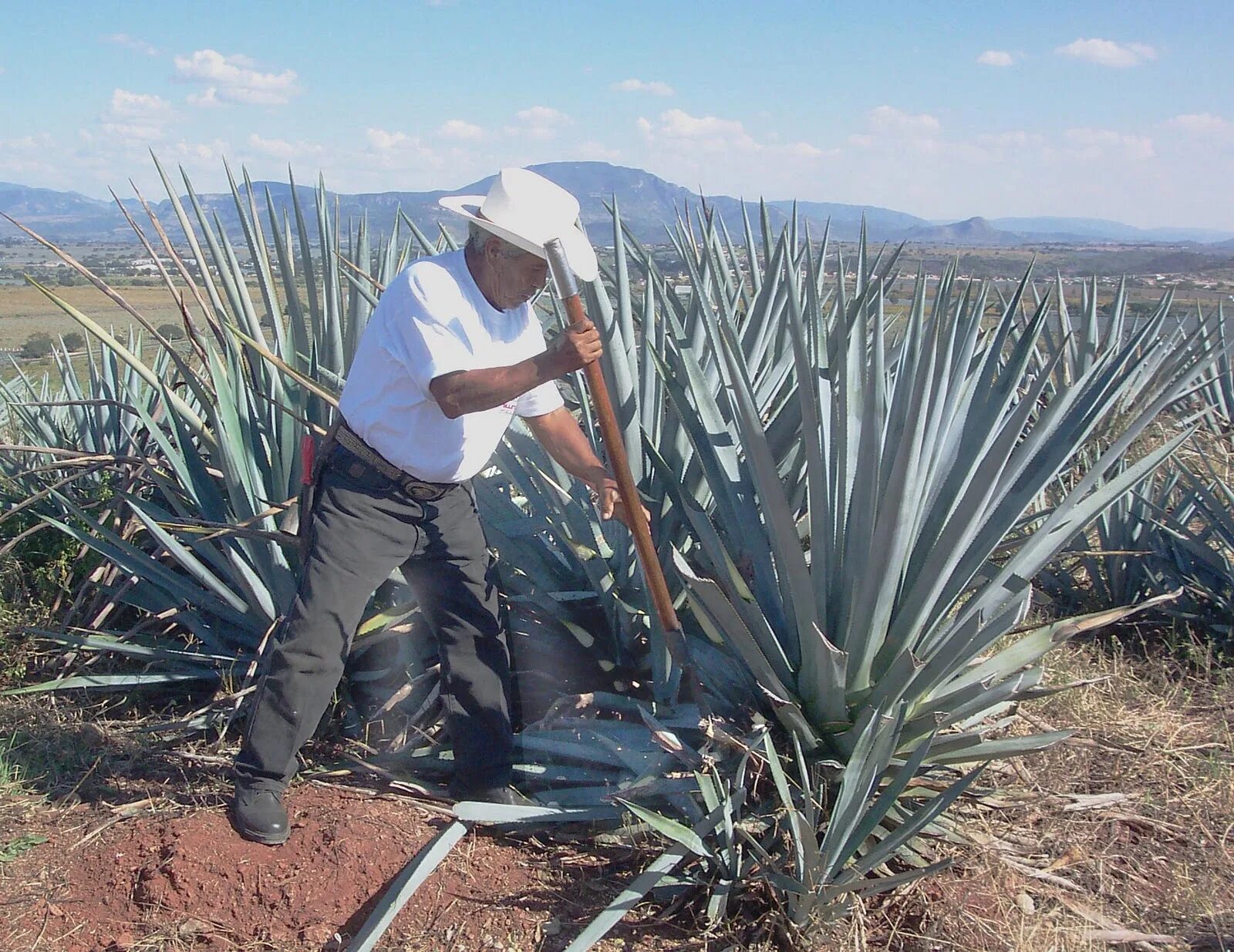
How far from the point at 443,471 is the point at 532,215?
702 millimetres

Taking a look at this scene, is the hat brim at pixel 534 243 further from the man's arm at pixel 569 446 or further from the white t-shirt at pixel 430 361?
the man's arm at pixel 569 446

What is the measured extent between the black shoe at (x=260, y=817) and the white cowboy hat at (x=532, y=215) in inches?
61.9

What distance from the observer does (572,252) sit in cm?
247

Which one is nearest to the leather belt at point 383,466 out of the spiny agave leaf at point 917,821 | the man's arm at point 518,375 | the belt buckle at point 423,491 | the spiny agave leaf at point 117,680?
the belt buckle at point 423,491

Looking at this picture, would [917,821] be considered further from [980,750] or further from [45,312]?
[45,312]

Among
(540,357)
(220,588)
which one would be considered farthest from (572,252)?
(220,588)

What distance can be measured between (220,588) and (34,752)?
80 centimetres

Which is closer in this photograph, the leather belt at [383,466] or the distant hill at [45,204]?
the leather belt at [383,466]

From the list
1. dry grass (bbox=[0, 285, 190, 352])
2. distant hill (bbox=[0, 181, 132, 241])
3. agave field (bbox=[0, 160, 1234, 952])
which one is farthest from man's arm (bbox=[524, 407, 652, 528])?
distant hill (bbox=[0, 181, 132, 241])

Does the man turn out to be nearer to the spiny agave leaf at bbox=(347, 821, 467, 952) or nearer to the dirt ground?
the dirt ground

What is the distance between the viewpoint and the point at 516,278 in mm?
2525

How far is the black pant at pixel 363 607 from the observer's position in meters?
2.64

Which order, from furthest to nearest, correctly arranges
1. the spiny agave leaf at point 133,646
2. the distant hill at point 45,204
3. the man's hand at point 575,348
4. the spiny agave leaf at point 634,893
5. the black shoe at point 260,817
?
the distant hill at point 45,204, the spiny agave leaf at point 133,646, the black shoe at point 260,817, the man's hand at point 575,348, the spiny agave leaf at point 634,893

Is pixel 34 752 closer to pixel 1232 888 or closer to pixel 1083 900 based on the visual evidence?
pixel 1083 900
